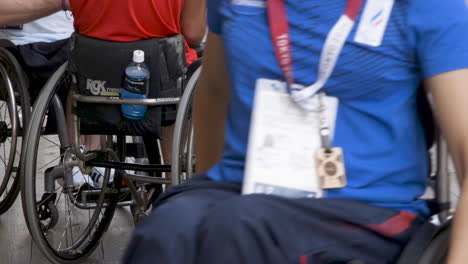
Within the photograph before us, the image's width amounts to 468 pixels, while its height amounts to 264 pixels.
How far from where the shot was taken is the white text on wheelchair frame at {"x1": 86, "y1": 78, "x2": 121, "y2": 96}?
13.0ft

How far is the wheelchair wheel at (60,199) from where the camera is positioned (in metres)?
3.98

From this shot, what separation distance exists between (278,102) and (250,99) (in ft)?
0.21

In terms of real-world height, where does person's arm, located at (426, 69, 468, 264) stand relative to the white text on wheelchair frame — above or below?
above

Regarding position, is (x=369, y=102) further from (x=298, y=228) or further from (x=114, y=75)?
(x=114, y=75)

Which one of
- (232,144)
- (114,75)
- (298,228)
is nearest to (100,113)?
(114,75)

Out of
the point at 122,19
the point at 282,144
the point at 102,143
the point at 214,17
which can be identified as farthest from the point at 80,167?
the point at 282,144

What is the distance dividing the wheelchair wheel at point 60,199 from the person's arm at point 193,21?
52 cm

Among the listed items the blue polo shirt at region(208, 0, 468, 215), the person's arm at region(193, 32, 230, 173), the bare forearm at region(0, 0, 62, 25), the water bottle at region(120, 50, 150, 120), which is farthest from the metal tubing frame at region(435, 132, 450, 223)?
the bare forearm at region(0, 0, 62, 25)

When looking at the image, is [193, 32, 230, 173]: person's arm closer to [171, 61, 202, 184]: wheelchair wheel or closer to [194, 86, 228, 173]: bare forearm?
[194, 86, 228, 173]: bare forearm

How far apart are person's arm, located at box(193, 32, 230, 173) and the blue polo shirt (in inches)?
9.3

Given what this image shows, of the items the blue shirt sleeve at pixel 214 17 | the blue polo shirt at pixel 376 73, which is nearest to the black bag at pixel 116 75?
the blue shirt sleeve at pixel 214 17

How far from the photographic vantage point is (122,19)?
3986mm

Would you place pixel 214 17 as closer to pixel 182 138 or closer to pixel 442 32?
pixel 442 32

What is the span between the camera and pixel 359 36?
1845mm
